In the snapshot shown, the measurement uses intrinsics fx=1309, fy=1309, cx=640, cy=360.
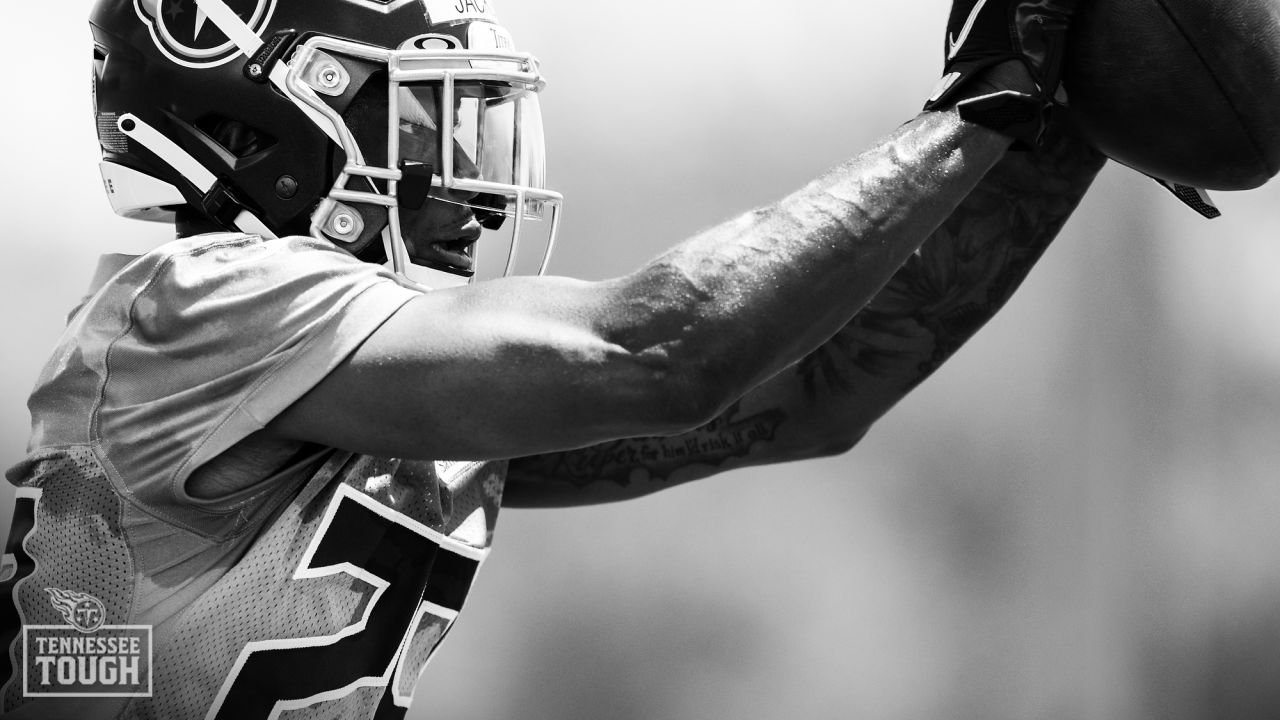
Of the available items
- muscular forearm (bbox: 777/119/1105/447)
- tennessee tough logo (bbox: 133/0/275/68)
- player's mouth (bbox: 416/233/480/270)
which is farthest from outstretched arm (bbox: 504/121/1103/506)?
tennessee tough logo (bbox: 133/0/275/68)

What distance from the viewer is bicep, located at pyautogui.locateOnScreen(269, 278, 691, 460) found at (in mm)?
1128

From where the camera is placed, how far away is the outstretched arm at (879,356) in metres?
1.64

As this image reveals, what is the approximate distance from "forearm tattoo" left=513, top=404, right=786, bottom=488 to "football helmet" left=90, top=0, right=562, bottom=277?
31 cm

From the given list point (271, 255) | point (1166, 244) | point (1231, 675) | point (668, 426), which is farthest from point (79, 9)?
point (1231, 675)

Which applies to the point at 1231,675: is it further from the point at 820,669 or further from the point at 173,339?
the point at 173,339

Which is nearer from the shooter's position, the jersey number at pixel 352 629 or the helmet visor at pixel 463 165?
the jersey number at pixel 352 629

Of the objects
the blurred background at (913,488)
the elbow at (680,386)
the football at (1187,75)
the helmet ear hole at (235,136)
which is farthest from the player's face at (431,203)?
the blurred background at (913,488)

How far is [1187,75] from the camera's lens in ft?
4.63

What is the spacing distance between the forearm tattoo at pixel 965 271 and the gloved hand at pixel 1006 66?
30 cm

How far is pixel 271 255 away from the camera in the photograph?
4.13 ft

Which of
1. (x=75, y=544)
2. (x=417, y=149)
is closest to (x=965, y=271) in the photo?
(x=417, y=149)

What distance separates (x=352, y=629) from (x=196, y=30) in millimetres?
716

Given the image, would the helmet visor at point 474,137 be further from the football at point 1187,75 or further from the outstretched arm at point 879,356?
the football at point 1187,75

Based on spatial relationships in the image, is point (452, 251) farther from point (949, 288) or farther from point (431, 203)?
point (949, 288)
